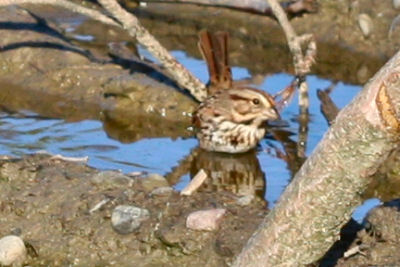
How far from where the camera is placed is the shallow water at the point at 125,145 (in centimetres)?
907

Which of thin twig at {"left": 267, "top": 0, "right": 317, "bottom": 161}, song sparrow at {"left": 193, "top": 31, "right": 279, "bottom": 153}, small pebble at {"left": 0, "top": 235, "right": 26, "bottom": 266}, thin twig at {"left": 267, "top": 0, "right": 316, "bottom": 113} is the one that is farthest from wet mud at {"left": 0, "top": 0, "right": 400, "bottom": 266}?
thin twig at {"left": 267, "top": 0, "right": 316, "bottom": 113}

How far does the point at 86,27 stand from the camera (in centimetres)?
1329

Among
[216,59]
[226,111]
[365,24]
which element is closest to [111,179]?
[226,111]

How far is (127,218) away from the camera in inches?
286

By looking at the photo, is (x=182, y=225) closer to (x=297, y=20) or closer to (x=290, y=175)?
(x=290, y=175)

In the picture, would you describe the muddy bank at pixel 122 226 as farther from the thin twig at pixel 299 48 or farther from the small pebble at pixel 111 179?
the thin twig at pixel 299 48

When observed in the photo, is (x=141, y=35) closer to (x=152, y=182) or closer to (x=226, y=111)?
(x=226, y=111)

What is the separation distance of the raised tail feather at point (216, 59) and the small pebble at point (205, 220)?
3.60 meters

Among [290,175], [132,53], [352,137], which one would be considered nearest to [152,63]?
[132,53]

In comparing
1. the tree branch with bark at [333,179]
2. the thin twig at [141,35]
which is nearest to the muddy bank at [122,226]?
the tree branch with bark at [333,179]

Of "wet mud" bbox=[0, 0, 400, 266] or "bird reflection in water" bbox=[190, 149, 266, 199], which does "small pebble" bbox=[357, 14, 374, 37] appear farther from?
"bird reflection in water" bbox=[190, 149, 266, 199]

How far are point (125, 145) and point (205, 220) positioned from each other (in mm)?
2711

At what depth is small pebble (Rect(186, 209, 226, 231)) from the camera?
711 cm

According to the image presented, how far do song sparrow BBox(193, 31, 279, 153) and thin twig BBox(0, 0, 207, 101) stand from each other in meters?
0.17
